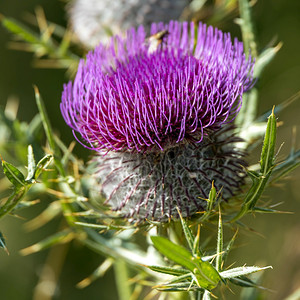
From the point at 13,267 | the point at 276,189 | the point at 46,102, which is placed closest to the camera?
the point at 276,189

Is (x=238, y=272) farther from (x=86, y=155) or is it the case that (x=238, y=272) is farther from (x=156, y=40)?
(x=86, y=155)

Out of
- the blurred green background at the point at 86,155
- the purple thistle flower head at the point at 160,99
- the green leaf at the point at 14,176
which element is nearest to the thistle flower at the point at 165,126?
the purple thistle flower head at the point at 160,99

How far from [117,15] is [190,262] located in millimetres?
2501

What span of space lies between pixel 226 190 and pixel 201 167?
0.62ft

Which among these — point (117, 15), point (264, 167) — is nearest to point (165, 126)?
point (264, 167)

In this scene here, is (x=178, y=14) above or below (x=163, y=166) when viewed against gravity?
above

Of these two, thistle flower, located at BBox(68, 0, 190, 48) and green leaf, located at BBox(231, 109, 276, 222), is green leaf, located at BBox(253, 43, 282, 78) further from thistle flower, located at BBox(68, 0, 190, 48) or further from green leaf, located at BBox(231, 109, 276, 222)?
thistle flower, located at BBox(68, 0, 190, 48)

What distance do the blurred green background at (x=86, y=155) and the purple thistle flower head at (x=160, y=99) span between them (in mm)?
1735

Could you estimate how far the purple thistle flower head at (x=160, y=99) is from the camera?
223 cm

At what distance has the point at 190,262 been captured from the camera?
5.86 feet

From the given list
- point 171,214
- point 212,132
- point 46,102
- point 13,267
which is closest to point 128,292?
point 171,214

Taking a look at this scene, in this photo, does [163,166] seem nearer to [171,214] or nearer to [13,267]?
[171,214]

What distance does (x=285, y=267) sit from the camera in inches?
154

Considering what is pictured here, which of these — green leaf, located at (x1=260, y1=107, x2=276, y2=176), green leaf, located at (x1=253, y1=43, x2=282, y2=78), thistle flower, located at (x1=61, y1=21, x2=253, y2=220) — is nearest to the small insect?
thistle flower, located at (x1=61, y1=21, x2=253, y2=220)
